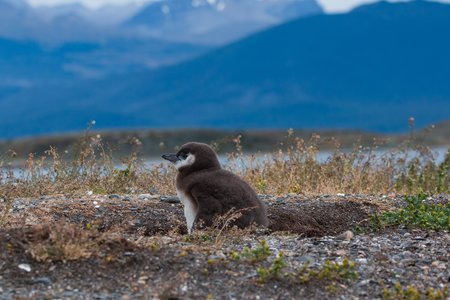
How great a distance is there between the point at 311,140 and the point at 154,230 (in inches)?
199

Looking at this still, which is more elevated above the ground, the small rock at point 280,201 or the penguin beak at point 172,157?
the penguin beak at point 172,157

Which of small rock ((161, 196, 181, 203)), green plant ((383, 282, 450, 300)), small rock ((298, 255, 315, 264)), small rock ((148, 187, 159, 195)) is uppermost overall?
small rock ((148, 187, 159, 195))

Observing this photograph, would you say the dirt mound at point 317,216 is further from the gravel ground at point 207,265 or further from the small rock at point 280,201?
the gravel ground at point 207,265

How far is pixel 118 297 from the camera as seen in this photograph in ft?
21.7

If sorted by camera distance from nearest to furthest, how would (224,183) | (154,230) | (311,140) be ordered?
(224,183)
(154,230)
(311,140)

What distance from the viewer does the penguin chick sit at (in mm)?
8945

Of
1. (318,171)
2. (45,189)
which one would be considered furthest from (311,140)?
(45,189)

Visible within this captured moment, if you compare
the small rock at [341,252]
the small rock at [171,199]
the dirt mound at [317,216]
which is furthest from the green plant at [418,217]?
the small rock at [171,199]

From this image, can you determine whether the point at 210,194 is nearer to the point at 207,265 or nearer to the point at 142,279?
the point at 207,265

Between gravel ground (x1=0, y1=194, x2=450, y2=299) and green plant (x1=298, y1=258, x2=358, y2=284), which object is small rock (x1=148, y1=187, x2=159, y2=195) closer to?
gravel ground (x1=0, y1=194, x2=450, y2=299)

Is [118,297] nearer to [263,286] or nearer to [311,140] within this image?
[263,286]

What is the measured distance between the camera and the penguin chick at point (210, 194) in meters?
8.95

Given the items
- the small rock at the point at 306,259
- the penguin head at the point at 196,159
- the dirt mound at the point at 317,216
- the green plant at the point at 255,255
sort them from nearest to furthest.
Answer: the green plant at the point at 255,255 → the small rock at the point at 306,259 → the penguin head at the point at 196,159 → the dirt mound at the point at 317,216

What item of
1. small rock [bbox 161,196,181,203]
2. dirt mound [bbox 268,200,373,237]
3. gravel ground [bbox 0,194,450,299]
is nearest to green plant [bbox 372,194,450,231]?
gravel ground [bbox 0,194,450,299]
